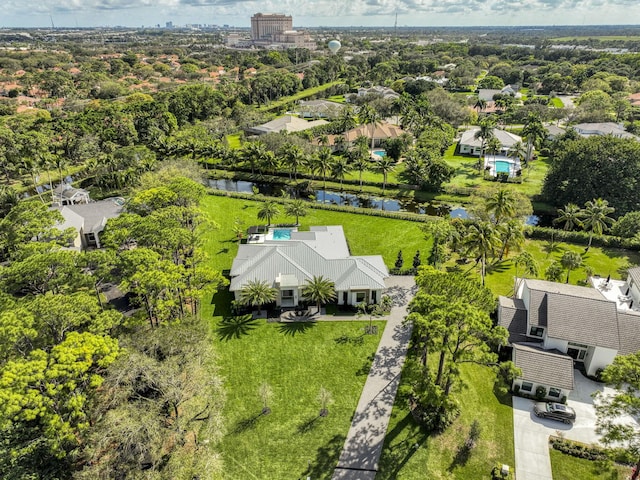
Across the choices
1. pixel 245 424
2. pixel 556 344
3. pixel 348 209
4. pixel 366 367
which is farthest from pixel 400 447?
pixel 348 209

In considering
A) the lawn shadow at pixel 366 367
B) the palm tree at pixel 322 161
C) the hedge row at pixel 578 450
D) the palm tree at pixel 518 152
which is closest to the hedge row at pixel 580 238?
the palm tree at pixel 518 152

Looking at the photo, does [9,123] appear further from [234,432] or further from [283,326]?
[234,432]

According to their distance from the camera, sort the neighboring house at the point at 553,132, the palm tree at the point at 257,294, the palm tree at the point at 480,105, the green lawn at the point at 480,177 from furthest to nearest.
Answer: the palm tree at the point at 480,105, the neighboring house at the point at 553,132, the green lawn at the point at 480,177, the palm tree at the point at 257,294

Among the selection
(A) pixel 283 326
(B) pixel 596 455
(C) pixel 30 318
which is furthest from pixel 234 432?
(B) pixel 596 455

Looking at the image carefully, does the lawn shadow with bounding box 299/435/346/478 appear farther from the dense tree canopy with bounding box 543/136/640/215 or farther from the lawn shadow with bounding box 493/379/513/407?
the dense tree canopy with bounding box 543/136/640/215

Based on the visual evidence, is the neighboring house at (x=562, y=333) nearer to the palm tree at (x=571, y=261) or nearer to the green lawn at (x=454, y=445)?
the green lawn at (x=454, y=445)
